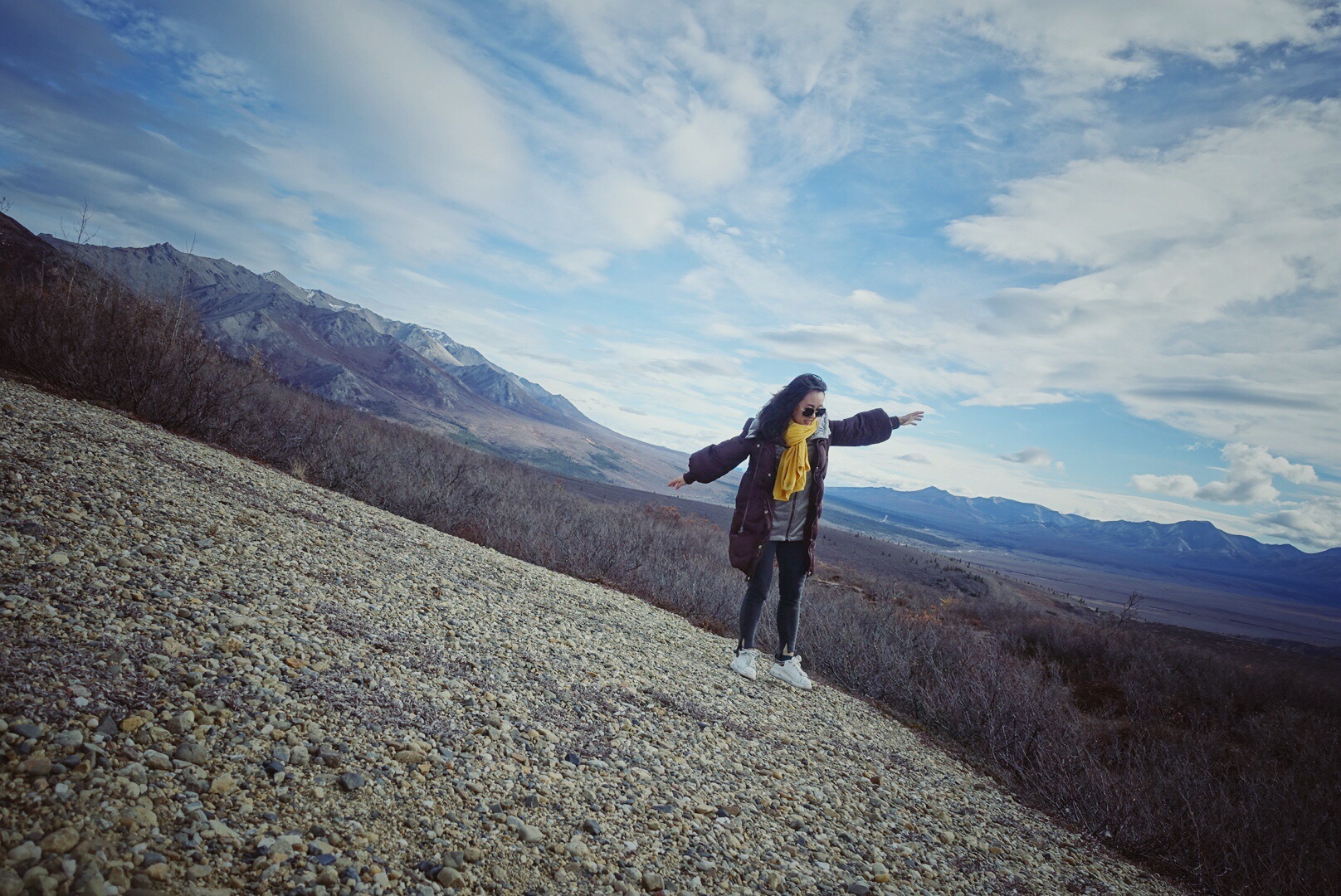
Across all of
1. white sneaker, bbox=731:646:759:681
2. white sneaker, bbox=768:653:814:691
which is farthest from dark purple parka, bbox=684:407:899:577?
white sneaker, bbox=768:653:814:691

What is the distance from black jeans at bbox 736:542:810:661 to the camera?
523 centimetres

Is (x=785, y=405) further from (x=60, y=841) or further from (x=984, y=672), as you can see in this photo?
(x=984, y=672)

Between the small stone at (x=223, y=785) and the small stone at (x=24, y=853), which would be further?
the small stone at (x=223, y=785)

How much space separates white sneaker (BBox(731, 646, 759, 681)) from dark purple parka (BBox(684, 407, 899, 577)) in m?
0.88

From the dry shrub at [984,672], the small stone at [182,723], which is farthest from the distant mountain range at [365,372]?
the small stone at [182,723]

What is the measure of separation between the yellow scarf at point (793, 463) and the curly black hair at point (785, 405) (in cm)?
8

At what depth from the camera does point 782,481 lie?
5.05 metres

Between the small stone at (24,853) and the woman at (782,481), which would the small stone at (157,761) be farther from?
the woman at (782,481)

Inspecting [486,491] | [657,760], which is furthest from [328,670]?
[486,491]

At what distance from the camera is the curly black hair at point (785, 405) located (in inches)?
202

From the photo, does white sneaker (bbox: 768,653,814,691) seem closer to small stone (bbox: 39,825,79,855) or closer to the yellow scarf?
the yellow scarf

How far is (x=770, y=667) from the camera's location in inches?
243

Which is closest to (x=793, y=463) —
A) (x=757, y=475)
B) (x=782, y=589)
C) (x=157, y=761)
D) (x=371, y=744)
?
(x=757, y=475)

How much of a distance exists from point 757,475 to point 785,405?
69 centimetres
